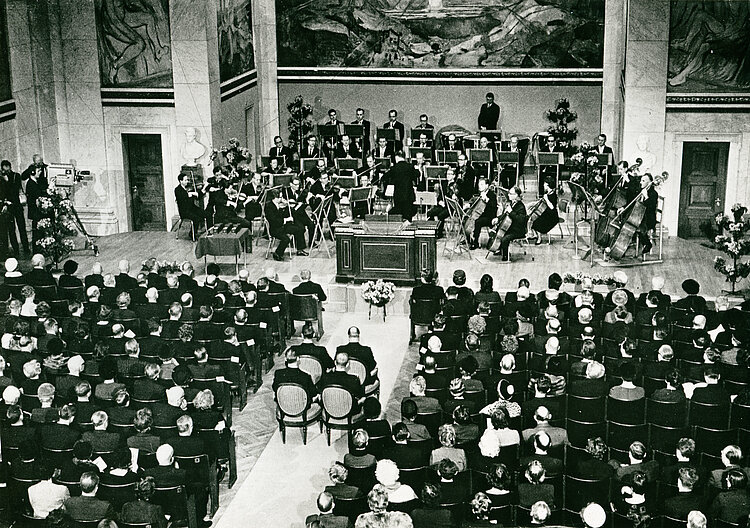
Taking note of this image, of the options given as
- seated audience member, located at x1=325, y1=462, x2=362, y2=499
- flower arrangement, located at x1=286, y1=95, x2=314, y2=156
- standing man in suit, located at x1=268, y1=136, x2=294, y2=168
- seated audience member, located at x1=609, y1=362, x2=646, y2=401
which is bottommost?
seated audience member, located at x1=325, y1=462, x2=362, y2=499

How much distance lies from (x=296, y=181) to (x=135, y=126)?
4.81m

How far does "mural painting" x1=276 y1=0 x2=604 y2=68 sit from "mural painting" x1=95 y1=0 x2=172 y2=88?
6131 mm

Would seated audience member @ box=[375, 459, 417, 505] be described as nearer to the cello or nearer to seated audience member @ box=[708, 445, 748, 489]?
seated audience member @ box=[708, 445, 748, 489]

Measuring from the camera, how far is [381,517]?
8.84 m

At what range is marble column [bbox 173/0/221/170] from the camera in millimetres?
22578

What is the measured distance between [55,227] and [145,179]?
4244mm

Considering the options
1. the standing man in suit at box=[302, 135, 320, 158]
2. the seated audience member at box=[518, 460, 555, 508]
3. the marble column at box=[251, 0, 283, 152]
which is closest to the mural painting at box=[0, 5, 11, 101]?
the standing man in suit at box=[302, 135, 320, 158]

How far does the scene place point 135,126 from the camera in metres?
23.2

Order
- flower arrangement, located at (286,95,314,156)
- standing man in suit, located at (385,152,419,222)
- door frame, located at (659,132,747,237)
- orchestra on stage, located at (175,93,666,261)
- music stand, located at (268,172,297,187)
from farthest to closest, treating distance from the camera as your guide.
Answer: flower arrangement, located at (286,95,314,156) → door frame, located at (659,132,747,237) → music stand, located at (268,172,297,187) → standing man in suit, located at (385,152,419,222) → orchestra on stage, located at (175,93,666,261)

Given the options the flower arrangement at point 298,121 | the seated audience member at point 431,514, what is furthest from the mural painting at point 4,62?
the seated audience member at point 431,514

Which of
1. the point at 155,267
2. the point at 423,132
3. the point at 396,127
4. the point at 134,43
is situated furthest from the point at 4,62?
the point at 423,132

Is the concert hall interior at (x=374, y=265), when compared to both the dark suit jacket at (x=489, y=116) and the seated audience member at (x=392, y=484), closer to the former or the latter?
the seated audience member at (x=392, y=484)

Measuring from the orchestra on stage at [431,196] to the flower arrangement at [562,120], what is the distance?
1.43 metres

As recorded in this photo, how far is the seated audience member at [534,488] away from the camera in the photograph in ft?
31.8
